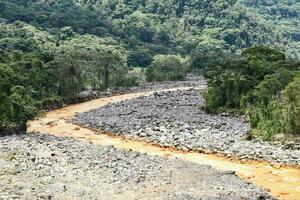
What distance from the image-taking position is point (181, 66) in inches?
5492

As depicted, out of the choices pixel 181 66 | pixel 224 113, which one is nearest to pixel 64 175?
pixel 224 113

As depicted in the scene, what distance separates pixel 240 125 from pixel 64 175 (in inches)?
1094

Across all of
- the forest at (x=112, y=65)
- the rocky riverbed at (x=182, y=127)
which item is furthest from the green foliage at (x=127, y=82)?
the rocky riverbed at (x=182, y=127)

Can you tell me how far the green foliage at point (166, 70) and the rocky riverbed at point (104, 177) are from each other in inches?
3181

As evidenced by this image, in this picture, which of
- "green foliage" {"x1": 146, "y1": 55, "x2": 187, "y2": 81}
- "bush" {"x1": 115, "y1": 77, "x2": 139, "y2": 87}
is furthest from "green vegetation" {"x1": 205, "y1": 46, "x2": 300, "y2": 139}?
"green foliage" {"x1": 146, "y1": 55, "x2": 187, "y2": 81}

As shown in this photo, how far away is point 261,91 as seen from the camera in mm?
61688

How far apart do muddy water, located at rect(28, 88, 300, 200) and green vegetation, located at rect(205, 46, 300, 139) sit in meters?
8.40

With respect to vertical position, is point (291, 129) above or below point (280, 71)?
below

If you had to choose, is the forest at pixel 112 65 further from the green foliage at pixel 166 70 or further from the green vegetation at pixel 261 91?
the green foliage at pixel 166 70

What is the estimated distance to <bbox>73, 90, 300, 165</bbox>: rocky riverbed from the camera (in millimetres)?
46156

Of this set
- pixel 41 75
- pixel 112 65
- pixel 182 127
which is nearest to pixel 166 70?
pixel 112 65

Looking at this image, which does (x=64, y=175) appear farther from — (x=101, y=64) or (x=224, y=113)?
(x=101, y=64)

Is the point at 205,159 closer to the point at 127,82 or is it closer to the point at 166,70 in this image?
the point at 127,82

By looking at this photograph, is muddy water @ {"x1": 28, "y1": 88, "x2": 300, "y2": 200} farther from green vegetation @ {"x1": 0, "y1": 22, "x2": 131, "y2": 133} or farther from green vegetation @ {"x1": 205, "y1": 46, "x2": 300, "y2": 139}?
green vegetation @ {"x1": 205, "y1": 46, "x2": 300, "y2": 139}
